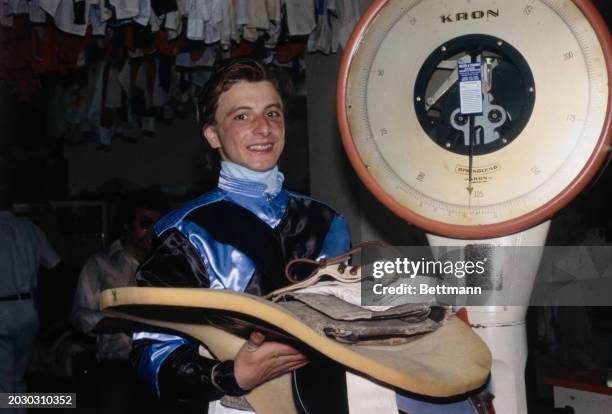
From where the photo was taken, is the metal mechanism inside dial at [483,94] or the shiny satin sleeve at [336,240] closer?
the metal mechanism inside dial at [483,94]

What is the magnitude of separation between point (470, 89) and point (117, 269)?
224 cm

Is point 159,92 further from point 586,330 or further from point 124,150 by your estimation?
point 586,330

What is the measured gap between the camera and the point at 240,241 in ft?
3.16

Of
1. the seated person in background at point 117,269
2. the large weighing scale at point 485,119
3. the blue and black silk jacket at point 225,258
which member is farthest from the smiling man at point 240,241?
the seated person in background at point 117,269

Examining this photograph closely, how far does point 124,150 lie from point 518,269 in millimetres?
5065

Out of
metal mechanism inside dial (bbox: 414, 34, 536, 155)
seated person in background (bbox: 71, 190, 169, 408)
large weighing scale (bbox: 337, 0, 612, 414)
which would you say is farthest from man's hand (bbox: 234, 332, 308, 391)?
seated person in background (bbox: 71, 190, 169, 408)

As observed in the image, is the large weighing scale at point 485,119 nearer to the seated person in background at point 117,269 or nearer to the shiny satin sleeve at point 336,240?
the shiny satin sleeve at point 336,240

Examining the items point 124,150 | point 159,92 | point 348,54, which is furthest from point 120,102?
point 348,54

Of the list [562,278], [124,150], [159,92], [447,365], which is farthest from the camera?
[124,150]

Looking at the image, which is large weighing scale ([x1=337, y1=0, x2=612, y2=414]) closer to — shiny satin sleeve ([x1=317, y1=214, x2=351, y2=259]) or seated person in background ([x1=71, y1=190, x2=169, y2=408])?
shiny satin sleeve ([x1=317, y1=214, x2=351, y2=259])

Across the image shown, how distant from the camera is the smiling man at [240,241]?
85 centimetres

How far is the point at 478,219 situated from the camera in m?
0.84

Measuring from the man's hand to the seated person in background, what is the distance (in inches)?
77.7

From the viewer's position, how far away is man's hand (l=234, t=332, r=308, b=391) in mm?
787
